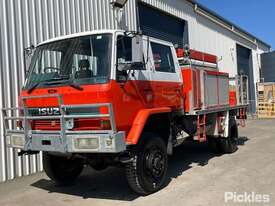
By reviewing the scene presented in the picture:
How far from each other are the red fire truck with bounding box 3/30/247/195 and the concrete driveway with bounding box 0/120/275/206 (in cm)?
40

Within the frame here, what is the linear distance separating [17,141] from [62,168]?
1396mm

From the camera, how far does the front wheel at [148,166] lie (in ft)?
22.0

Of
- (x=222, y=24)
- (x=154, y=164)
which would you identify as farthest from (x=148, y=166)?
(x=222, y=24)

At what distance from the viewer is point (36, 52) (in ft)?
24.7

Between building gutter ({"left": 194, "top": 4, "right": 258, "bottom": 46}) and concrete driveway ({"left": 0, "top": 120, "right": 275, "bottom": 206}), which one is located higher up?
building gutter ({"left": 194, "top": 4, "right": 258, "bottom": 46})

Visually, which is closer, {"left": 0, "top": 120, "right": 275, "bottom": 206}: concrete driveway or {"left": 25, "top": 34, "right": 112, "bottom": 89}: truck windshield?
{"left": 25, "top": 34, "right": 112, "bottom": 89}: truck windshield

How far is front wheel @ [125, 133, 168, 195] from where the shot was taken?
264 inches

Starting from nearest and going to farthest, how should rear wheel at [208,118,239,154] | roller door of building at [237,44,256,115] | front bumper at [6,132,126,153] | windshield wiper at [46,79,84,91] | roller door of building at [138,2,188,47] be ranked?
front bumper at [6,132,126,153] → windshield wiper at [46,79,84,91] → rear wheel at [208,118,239,154] → roller door of building at [138,2,188,47] → roller door of building at [237,44,256,115]

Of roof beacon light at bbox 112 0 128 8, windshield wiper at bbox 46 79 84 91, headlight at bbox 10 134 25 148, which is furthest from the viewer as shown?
roof beacon light at bbox 112 0 128 8

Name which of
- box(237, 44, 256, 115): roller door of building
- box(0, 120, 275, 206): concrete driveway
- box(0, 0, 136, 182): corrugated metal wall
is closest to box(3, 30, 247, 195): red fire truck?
box(0, 120, 275, 206): concrete driveway

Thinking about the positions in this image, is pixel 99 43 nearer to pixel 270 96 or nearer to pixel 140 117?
pixel 140 117

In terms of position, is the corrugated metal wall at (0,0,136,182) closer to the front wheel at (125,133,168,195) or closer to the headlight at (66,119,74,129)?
the headlight at (66,119,74,129)

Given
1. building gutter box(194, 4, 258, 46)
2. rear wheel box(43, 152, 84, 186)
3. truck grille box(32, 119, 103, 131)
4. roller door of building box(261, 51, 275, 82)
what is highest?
building gutter box(194, 4, 258, 46)

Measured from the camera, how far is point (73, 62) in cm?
684
